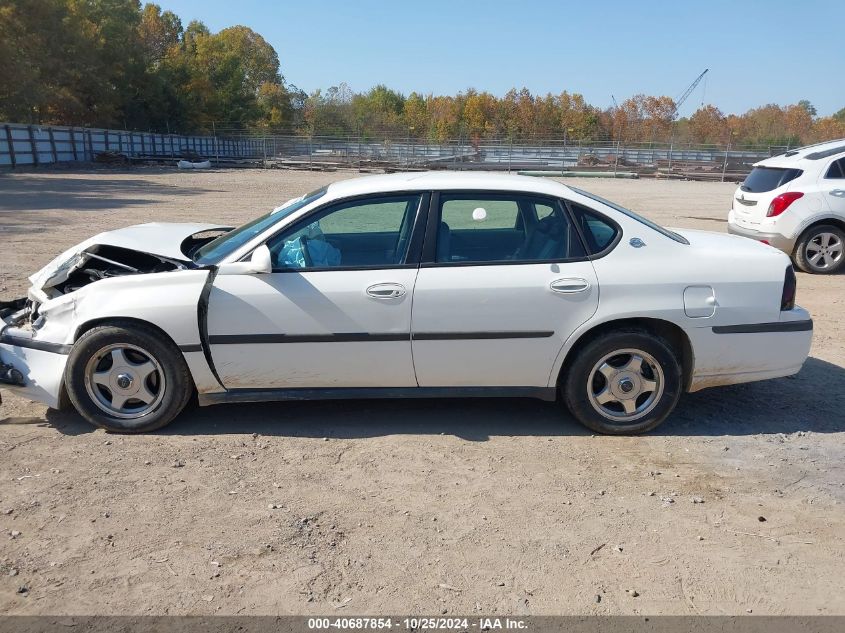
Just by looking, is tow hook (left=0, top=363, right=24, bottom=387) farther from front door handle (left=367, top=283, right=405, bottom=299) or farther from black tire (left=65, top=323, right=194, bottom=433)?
front door handle (left=367, top=283, right=405, bottom=299)

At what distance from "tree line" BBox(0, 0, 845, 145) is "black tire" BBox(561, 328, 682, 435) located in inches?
1706

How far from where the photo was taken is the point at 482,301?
4.25 meters

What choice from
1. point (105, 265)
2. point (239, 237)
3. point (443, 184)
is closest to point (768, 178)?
point (443, 184)

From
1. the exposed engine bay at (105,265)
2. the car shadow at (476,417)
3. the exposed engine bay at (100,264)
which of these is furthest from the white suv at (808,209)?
the exposed engine bay at (105,265)

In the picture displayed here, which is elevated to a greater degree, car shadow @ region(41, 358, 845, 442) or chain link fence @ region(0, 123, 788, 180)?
chain link fence @ region(0, 123, 788, 180)

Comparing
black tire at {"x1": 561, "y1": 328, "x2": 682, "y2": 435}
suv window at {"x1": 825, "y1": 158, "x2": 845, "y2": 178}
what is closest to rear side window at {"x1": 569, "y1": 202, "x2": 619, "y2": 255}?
black tire at {"x1": 561, "y1": 328, "x2": 682, "y2": 435}

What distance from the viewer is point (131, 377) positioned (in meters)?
4.32

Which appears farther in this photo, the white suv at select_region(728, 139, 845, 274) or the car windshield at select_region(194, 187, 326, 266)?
the white suv at select_region(728, 139, 845, 274)

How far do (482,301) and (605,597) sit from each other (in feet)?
6.21

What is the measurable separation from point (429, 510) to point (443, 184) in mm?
2111

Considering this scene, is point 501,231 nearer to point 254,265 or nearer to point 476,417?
point 476,417

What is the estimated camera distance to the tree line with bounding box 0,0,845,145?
44.2 metres

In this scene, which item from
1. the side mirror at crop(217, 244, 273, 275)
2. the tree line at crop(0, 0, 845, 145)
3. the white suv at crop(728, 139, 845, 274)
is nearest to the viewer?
the side mirror at crop(217, 244, 273, 275)

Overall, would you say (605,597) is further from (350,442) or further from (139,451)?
(139,451)
